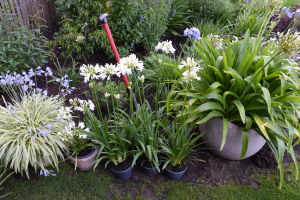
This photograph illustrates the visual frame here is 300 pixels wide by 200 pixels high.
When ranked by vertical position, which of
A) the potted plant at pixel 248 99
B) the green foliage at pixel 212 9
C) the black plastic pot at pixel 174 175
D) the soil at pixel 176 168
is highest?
the green foliage at pixel 212 9

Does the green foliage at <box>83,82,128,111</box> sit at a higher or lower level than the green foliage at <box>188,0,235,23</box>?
lower

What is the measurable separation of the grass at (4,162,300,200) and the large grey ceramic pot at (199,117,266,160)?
1.08ft

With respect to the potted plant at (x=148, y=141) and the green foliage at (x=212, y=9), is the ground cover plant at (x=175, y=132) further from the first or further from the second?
the green foliage at (x=212, y=9)

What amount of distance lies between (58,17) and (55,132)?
9.90 feet

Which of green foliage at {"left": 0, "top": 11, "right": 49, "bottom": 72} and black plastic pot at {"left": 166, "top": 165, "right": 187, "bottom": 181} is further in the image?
green foliage at {"left": 0, "top": 11, "right": 49, "bottom": 72}

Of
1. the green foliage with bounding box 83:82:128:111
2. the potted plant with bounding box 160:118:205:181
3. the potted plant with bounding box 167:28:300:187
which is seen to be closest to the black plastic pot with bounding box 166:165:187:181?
the potted plant with bounding box 160:118:205:181

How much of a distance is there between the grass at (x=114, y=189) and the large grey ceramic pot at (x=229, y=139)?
329 millimetres

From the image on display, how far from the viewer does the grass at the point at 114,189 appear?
213cm

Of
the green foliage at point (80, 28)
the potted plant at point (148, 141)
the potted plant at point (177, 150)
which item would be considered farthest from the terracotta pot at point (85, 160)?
the green foliage at point (80, 28)

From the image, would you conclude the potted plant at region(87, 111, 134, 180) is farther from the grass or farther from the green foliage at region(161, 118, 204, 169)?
the green foliage at region(161, 118, 204, 169)

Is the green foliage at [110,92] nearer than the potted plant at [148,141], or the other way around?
the potted plant at [148,141]

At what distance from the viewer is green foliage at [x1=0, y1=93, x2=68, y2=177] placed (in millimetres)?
1974

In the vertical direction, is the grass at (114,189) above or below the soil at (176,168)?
below

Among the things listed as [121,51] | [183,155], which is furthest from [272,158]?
[121,51]
